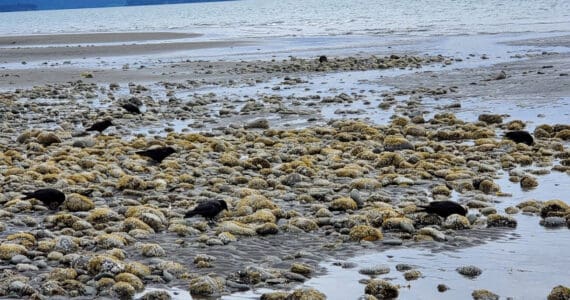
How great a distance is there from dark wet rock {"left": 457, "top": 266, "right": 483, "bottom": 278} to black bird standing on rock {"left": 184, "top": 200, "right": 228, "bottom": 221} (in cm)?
304

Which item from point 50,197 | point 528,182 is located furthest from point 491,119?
point 50,197

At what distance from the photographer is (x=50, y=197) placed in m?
9.60

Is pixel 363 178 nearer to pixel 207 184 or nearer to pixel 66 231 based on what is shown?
pixel 207 184

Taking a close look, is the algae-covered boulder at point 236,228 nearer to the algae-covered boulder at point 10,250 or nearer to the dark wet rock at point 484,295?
the algae-covered boulder at point 10,250

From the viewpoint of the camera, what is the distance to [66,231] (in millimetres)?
8445

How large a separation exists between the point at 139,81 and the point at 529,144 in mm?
18104

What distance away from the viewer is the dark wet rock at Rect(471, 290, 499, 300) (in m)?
6.27

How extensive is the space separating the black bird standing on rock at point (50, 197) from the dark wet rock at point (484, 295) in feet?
17.6

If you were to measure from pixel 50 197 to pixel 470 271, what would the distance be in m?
5.15

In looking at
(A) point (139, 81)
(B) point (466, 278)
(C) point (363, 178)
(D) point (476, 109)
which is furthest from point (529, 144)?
(A) point (139, 81)

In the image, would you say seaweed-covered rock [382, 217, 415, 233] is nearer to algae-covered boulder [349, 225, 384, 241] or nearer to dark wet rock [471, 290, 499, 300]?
algae-covered boulder [349, 225, 384, 241]

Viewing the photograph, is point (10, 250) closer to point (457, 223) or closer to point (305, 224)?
point (305, 224)

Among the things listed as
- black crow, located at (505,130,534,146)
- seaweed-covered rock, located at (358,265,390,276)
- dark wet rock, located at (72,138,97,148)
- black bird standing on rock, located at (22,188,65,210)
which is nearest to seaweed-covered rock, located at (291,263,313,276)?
seaweed-covered rock, located at (358,265,390,276)

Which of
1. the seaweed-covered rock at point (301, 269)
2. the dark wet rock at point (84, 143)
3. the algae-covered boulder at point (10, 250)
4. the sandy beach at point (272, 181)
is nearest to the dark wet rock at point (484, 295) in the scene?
the sandy beach at point (272, 181)
